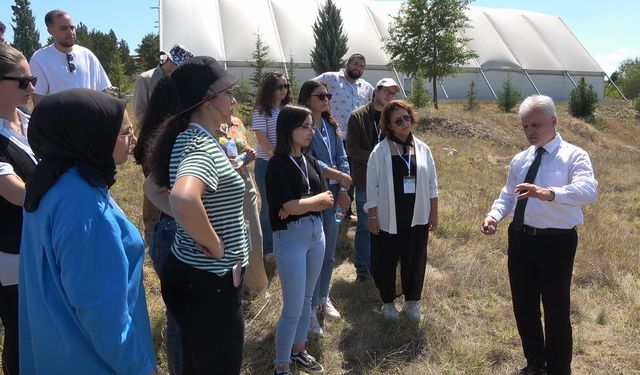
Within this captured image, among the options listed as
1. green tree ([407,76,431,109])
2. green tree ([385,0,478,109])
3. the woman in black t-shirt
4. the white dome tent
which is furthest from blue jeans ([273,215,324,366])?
the white dome tent

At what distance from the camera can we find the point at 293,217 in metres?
3.01

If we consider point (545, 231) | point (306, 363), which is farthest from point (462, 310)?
point (306, 363)

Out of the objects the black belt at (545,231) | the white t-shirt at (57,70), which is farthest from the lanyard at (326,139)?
the white t-shirt at (57,70)

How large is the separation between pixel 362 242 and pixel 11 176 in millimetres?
3115

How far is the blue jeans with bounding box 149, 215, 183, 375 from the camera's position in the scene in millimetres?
2457

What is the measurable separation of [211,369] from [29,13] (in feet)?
184

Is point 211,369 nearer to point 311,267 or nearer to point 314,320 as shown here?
point 311,267

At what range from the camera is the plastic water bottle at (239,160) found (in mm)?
3216

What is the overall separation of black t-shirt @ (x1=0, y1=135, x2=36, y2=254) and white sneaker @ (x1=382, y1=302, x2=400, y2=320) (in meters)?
2.68

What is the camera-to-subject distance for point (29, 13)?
4831cm

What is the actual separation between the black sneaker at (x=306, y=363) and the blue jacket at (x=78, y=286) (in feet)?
6.17

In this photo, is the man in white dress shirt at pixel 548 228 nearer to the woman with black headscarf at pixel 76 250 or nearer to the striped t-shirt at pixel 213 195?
the striped t-shirt at pixel 213 195

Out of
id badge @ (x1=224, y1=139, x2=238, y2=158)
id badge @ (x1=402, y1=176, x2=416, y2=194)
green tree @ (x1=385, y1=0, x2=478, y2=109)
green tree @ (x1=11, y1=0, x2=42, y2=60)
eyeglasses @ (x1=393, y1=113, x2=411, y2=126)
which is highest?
green tree @ (x1=11, y1=0, x2=42, y2=60)

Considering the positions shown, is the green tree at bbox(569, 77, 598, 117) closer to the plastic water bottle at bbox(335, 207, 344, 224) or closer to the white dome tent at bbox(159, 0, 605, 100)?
the white dome tent at bbox(159, 0, 605, 100)
